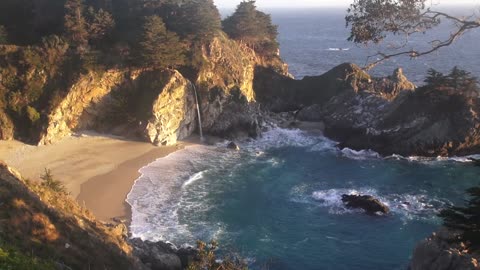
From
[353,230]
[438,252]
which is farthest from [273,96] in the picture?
[438,252]

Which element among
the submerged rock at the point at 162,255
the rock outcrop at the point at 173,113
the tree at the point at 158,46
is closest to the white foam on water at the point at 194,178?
the rock outcrop at the point at 173,113

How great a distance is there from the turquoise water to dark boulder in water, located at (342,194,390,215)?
63 cm

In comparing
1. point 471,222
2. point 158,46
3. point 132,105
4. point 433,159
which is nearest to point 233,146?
point 132,105

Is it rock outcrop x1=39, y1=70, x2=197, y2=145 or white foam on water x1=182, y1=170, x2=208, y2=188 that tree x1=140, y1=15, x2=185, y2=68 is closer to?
rock outcrop x1=39, y1=70, x2=197, y2=145

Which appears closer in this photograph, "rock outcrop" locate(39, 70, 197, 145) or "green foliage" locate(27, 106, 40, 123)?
"green foliage" locate(27, 106, 40, 123)

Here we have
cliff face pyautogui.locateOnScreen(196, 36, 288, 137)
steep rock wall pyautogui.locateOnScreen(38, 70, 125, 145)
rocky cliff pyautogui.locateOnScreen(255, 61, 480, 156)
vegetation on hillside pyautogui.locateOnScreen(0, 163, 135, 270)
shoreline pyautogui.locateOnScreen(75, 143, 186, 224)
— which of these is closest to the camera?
vegetation on hillside pyautogui.locateOnScreen(0, 163, 135, 270)

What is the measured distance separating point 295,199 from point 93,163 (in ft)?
55.8

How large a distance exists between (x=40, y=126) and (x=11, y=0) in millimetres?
20552

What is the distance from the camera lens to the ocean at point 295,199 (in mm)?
29234

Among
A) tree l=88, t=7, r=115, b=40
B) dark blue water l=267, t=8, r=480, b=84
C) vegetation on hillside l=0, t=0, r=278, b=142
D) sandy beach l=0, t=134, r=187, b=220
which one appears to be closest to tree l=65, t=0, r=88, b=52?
vegetation on hillside l=0, t=0, r=278, b=142

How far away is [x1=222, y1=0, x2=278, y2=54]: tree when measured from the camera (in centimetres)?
6281

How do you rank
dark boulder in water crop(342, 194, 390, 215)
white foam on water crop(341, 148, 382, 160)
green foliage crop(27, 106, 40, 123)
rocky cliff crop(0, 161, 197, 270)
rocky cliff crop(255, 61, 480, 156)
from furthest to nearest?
white foam on water crop(341, 148, 382, 160)
rocky cliff crop(255, 61, 480, 156)
green foliage crop(27, 106, 40, 123)
dark boulder in water crop(342, 194, 390, 215)
rocky cliff crop(0, 161, 197, 270)

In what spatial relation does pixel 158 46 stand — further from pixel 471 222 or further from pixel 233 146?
pixel 471 222

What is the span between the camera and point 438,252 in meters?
22.4
